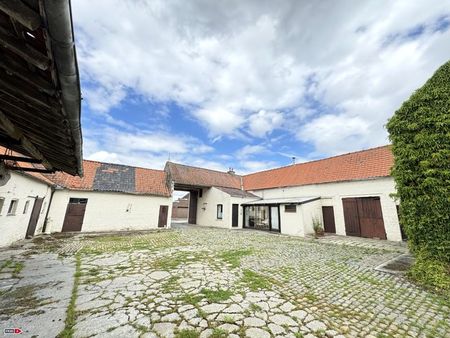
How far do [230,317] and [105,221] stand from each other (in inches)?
576

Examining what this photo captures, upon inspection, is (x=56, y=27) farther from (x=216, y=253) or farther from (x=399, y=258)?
(x=399, y=258)

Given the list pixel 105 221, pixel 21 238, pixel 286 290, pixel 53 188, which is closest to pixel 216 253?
pixel 286 290

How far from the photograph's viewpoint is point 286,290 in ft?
14.3

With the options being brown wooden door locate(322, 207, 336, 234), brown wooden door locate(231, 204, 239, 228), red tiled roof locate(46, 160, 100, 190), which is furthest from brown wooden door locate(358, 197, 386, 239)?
red tiled roof locate(46, 160, 100, 190)

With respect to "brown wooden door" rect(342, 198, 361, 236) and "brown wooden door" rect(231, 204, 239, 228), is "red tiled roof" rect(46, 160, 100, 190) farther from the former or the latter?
"brown wooden door" rect(342, 198, 361, 236)

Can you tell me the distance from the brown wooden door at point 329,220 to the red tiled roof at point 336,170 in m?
2.26

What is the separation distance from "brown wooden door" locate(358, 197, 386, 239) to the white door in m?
5.59

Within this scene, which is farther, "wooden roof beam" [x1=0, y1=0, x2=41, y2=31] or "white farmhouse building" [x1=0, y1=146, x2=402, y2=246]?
"white farmhouse building" [x1=0, y1=146, x2=402, y2=246]

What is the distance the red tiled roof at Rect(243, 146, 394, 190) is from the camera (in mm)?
13562

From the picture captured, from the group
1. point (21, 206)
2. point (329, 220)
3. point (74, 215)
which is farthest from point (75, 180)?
point (329, 220)

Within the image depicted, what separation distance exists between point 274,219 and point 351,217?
540 cm

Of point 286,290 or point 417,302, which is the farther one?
point 286,290

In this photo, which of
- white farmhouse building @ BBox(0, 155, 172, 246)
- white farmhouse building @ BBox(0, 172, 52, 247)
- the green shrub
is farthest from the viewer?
white farmhouse building @ BBox(0, 155, 172, 246)

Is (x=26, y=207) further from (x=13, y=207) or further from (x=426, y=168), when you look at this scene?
(x=426, y=168)
